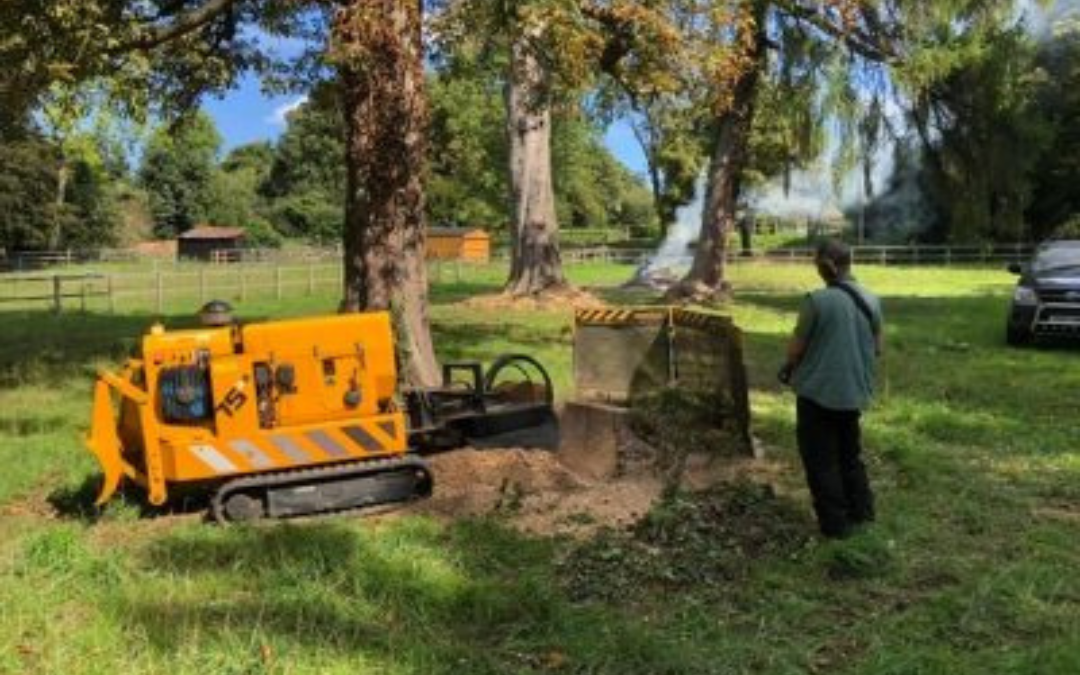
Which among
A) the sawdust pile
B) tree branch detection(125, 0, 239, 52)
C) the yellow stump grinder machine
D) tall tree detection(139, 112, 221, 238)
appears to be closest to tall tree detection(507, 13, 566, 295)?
tree branch detection(125, 0, 239, 52)

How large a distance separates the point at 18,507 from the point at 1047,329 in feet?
47.3

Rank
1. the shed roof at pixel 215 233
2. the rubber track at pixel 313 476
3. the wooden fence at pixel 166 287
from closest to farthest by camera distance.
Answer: the rubber track at pixel 313 476, the wooden fence at pixel 166 287, the shed roof at pixel 215 233

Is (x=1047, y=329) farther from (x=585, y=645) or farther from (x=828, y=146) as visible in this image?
(x=585, y=645)

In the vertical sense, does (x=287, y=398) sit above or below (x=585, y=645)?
above

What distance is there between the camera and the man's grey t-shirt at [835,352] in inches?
317

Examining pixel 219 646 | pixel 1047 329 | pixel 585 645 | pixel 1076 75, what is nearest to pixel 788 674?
pixel 585 645

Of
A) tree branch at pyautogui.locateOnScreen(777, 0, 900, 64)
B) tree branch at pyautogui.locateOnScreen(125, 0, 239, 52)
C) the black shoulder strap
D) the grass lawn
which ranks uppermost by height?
tree branch at pyautogui.locateOnScreen(777, 0, 900, 64)

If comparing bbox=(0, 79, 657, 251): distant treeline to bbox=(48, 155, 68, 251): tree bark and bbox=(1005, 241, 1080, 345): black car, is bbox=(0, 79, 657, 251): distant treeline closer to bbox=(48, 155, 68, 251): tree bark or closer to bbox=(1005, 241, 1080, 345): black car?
bbox=(48, 155, 68, 251): tree bark

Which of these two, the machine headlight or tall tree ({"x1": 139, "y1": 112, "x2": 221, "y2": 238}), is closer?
the machine headlight

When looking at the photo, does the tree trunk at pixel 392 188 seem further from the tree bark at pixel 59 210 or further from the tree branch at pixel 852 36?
the tree bark at pixel 59 210

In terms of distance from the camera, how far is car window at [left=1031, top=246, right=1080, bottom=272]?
65.4ft

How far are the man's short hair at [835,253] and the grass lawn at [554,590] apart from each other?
156cm

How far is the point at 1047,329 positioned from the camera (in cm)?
1945

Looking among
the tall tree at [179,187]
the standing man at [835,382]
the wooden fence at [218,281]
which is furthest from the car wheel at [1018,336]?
the tall tree at [179,187]
